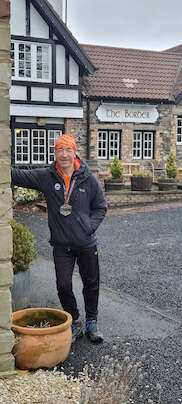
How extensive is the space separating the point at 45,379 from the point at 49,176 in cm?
177

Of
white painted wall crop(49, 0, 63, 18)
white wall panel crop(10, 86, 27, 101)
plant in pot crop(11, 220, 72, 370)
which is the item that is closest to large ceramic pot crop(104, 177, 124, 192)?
white wall panel crop(10, 86, 27, 101)

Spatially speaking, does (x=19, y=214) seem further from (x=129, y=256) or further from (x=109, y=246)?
(x=129, y=256)

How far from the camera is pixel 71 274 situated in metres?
4.87

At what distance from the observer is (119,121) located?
20797 millimetres

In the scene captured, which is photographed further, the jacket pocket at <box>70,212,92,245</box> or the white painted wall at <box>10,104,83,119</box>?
the white painted wall at <box>10,104,83,119</box>

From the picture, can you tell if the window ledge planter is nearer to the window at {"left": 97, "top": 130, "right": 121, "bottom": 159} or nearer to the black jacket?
the window at {"left": 97, "top": 130, "right": 121, "bottom": 159}

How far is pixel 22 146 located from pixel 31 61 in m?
2.90

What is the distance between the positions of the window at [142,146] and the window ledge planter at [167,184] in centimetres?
303

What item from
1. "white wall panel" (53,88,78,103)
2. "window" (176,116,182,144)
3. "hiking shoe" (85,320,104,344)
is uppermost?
"white wall panel" (53,88,78,103)

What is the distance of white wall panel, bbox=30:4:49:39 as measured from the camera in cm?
1838

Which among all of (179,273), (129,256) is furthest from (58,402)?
(129,256)

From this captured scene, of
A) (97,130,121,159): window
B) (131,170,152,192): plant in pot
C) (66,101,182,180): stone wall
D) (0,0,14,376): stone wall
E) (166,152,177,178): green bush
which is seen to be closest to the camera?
(0,0,14,376): stone wall

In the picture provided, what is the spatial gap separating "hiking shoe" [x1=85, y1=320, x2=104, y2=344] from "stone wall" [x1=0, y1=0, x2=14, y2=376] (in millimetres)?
1183

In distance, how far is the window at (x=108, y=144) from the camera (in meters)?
20.7
